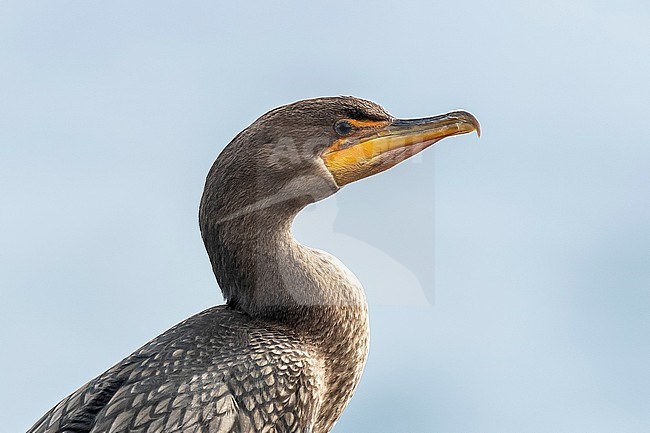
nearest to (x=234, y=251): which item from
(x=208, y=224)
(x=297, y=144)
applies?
(x=208, y=224)

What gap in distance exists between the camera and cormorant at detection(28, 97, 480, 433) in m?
6.03

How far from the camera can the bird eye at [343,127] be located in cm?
636

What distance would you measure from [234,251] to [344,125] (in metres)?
0.74

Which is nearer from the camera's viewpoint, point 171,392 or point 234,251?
point 171,392

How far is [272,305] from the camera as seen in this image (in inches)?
254

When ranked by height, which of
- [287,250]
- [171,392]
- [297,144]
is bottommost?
[171,392]

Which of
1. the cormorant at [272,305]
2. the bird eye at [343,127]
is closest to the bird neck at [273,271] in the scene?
the cormorant at [272,305]

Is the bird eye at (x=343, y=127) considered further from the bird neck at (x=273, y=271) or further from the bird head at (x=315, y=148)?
the bird neck at (x=273, y=271)

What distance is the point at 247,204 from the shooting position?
6305 mm

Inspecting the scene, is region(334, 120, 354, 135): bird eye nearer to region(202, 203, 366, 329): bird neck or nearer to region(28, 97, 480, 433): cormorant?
region(28, 97, 480, 433): cormorant

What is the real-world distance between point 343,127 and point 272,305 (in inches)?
33.8

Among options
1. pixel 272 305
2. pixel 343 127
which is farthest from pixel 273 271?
pixel 343 127

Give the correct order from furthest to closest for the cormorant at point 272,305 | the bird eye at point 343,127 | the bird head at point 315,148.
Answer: the bird eye at point 343,127, the bird head at point 315,148, the cormorant at point 272,305

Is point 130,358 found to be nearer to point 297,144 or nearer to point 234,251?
point 234,251
